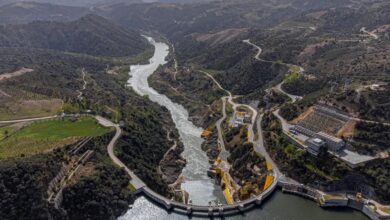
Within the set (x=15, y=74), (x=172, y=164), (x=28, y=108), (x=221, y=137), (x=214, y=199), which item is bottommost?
(x=221, y=137)

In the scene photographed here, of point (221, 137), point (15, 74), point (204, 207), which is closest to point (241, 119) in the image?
point (221, 137)

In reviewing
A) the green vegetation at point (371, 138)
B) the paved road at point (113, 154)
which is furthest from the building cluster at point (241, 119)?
the paved road at point (113, 154)

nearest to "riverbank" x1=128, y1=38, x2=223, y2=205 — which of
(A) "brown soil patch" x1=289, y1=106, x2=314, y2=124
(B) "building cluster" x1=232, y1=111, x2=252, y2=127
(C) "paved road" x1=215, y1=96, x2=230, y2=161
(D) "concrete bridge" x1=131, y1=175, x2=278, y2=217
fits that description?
(D) "concrete bridge" x1=131, y1=175, x2=278, y2=217

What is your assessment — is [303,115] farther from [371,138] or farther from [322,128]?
[371,138]

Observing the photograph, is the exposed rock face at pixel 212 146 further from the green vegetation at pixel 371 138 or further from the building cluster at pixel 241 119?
the green vegetation at pixel 371 138

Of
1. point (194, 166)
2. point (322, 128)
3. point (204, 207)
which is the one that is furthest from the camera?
point (194, 166)

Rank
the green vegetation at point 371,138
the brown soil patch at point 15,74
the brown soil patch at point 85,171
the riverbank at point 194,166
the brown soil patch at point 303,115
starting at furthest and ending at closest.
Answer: the brown soil patch at point 15,74 → the brown soil patch at point 303,115 → the green vegetation at point 371,138 → the riverbank at point 194,166 → the brown soil patch at point 85,171
